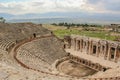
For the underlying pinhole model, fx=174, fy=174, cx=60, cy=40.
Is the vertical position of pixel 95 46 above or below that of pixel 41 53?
below

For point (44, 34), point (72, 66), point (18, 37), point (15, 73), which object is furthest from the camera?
point (44, 34)

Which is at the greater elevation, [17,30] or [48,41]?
Result: [17,30]

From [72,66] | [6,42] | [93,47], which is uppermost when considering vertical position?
[6,42]

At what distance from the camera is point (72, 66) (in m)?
38.0

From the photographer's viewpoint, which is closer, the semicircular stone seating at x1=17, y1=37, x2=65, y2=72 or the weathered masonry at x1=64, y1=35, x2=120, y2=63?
the semicircular stone seating at x1=17, y1=37, x2=65, y2=72

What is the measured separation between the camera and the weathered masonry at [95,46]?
39188 millimetres

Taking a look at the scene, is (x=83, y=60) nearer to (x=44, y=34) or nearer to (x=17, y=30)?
(x=44, y=34)

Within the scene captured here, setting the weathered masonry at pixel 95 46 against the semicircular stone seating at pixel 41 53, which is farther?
the weathered masonry at pixel 95 46

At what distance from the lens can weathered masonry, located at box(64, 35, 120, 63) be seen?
1543 inches

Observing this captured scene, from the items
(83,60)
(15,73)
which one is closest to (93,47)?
(83,60)

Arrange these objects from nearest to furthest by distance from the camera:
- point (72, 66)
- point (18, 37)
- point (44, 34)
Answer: point (72, 66) → point (18, 37) → point (44, 34)

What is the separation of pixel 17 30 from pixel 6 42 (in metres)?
9.54

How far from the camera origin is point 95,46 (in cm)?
4694

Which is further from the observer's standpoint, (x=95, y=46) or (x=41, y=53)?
(x=95, y=46)
